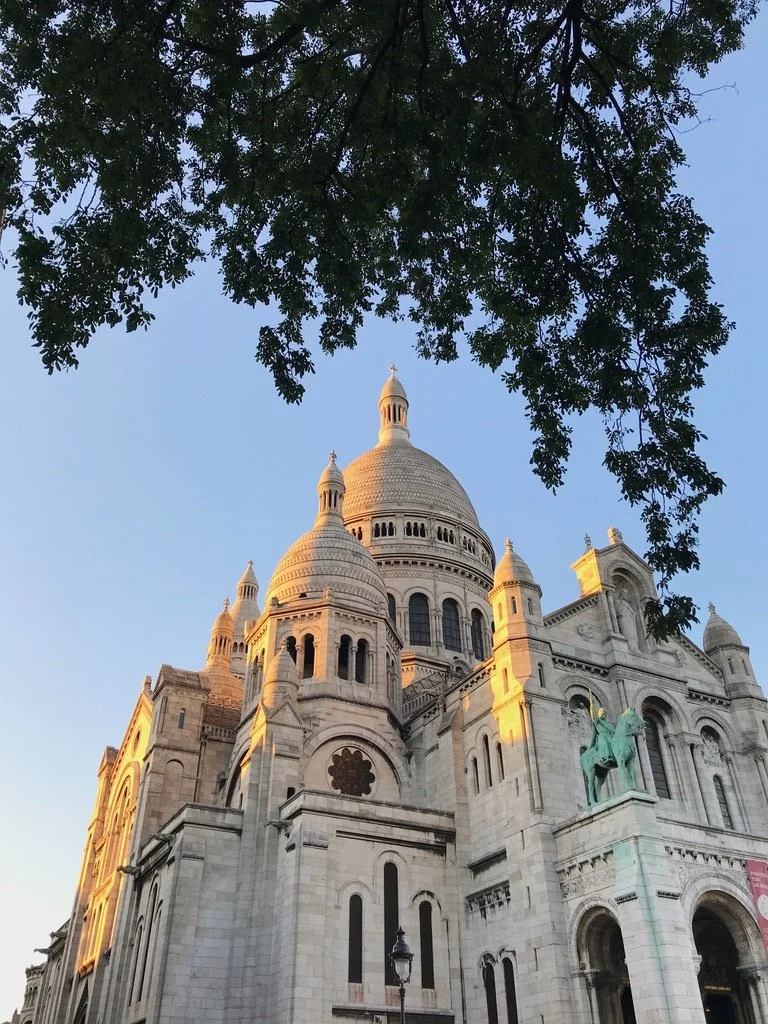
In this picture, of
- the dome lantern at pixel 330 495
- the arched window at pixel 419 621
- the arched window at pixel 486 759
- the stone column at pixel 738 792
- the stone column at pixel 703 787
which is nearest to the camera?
the arched window at pixel 486 759

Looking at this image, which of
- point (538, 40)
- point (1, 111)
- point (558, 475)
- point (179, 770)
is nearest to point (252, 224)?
point (1, 111)

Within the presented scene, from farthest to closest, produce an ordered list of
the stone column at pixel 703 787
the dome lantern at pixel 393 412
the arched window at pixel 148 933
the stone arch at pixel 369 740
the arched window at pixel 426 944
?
the dome lantern at pixel 393 412 → the stone arch at pixel 369 740 → the stone column at pixel 703 787 → the arched window at pixel 148 933 → the arched window at pixel 426 944

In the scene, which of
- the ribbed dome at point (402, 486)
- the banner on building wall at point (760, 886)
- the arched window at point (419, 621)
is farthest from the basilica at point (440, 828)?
the ribbed dome at point (402, 486)

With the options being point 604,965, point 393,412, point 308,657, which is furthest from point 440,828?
point 393,412

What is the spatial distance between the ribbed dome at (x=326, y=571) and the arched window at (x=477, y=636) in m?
11.5

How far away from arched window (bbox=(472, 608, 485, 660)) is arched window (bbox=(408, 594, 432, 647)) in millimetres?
3122

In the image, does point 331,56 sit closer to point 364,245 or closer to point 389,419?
point 364,245

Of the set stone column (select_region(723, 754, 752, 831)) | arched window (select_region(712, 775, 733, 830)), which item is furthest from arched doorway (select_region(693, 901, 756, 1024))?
stone column (select_region(723, 754, 752, 831))

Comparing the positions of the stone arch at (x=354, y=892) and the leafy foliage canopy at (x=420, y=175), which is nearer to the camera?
the leafy foliage canopy at (x=420, y=175)

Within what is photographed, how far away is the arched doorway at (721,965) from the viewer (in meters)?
25.4

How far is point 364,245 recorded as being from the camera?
15.9 meters

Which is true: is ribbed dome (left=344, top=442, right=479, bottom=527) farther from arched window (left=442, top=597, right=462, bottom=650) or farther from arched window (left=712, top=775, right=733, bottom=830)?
arched window (left=712, top=775, right=733, bottom=830)

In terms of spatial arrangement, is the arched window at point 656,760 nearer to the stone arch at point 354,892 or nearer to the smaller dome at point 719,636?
the smaller dome at point 719,636

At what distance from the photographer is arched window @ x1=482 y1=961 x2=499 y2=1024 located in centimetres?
2819
